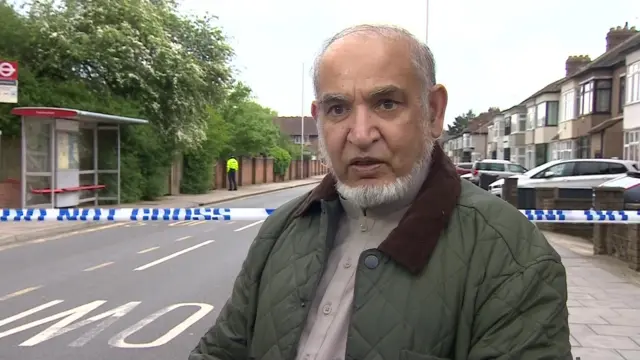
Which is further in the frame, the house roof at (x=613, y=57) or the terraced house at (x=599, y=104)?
the house roof at (x=613, y=57)

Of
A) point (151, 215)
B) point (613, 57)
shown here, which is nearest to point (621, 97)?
point (613, 57)

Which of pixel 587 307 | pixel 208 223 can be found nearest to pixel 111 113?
pixel 208 223

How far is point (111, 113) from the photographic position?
1944 centimetres

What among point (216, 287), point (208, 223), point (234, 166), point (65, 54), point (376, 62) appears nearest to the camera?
point (376, 62)

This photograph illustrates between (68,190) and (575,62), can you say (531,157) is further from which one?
(68,190)

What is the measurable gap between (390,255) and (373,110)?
1.27 ft

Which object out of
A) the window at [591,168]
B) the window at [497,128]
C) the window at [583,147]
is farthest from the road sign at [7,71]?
the window at [497,128]

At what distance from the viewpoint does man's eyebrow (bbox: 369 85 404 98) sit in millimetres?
1648

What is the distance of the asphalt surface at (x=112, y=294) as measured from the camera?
5.49m

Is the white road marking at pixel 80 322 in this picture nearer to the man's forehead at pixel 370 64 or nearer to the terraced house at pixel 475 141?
the man's forehead at pixel 370 64

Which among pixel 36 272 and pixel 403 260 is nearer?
pixel 403 260

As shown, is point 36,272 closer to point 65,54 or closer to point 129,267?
point 129,267

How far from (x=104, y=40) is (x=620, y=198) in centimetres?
1583

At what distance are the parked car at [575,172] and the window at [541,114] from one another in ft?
97.6
